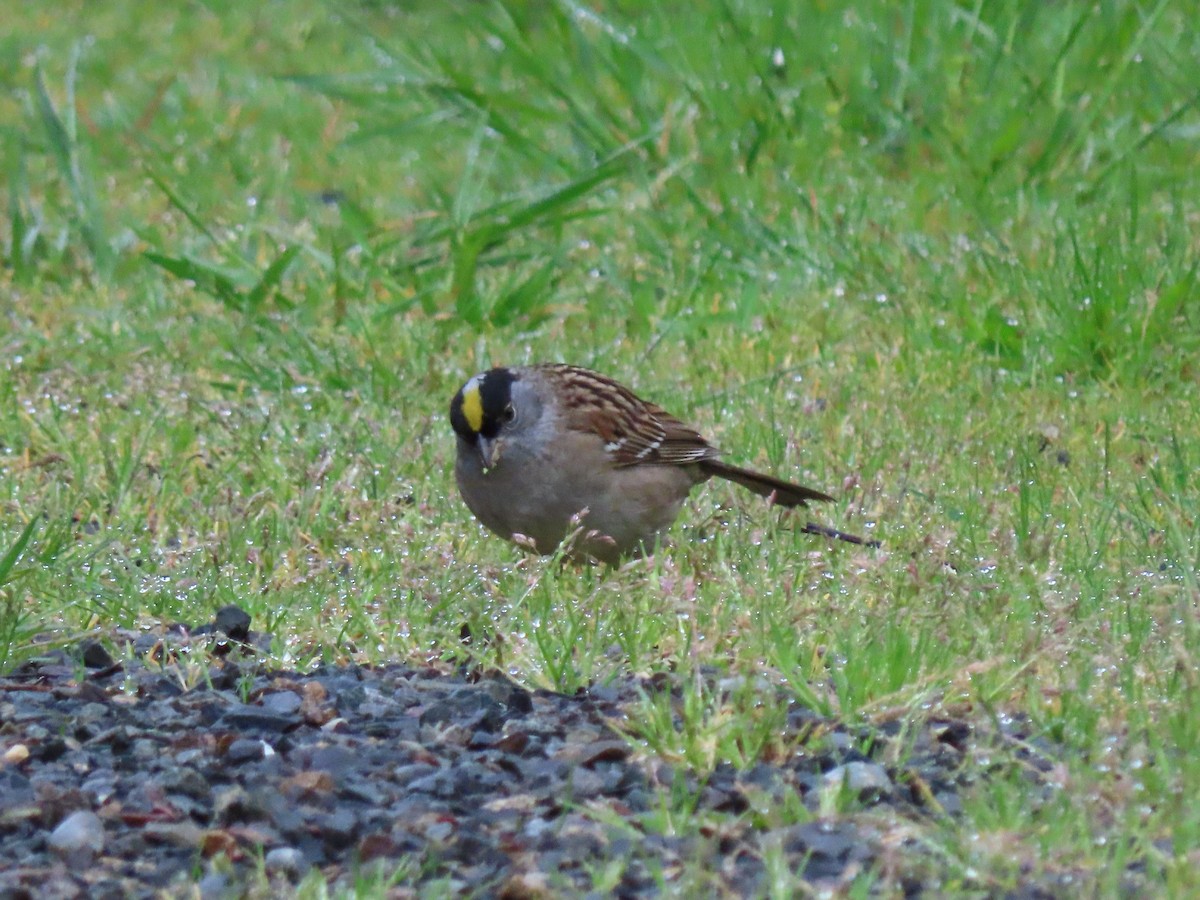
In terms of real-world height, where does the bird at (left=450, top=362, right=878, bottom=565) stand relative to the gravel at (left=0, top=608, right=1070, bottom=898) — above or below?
above

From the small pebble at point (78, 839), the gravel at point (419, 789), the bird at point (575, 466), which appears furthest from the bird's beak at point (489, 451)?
the small pebble at point (78, 839)

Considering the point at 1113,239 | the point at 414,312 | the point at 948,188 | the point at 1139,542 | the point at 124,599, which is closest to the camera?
the point at 124,599

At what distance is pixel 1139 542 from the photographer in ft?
16.9

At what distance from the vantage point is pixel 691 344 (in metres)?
7.32

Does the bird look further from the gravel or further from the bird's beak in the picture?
the gravel

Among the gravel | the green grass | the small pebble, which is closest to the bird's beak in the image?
the green grass

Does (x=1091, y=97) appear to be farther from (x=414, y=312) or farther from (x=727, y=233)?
(x=414, y=312)

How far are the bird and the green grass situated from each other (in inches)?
5.2

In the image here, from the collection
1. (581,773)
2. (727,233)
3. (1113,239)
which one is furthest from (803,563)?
(727,233)

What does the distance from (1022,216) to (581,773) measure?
4704mm

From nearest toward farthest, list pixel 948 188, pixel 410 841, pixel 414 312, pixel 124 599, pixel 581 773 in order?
1. pixel 410 841
2. pixel 581 773
3. pixel 124 599
4. pixel 414 312
5. pixel 948 188

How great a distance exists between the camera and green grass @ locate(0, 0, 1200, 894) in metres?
4.14

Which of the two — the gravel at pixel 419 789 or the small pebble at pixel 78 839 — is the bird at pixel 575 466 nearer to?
the gravel at pixel 419 789

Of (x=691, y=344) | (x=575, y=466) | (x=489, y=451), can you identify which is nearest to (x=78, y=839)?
(x=489, y=451)
